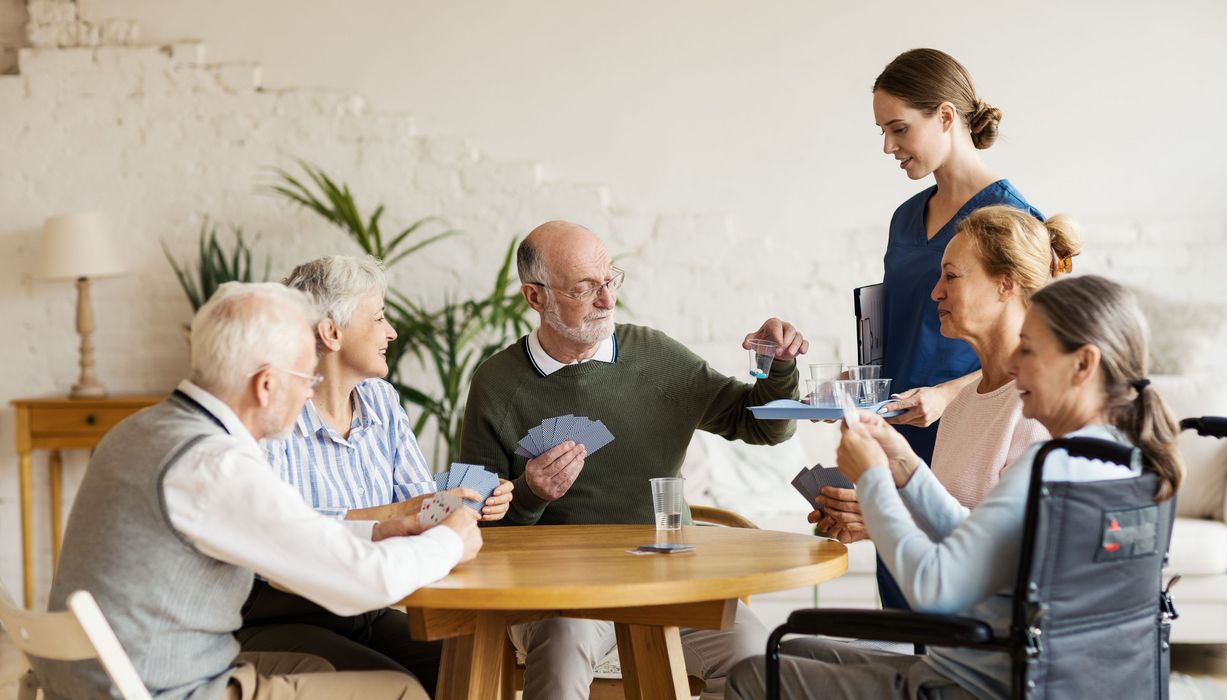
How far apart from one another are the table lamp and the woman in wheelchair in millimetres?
4029

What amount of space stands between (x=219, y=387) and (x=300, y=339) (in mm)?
141

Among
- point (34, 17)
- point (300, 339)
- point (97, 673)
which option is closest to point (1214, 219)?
point (300, 339)

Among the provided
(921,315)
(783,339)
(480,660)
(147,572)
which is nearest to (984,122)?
(921,315)

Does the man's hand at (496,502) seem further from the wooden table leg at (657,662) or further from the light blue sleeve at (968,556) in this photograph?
the light blue sleeve at (968,556)

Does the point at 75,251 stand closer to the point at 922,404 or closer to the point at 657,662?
the point at 657,662

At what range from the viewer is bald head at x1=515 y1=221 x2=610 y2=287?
107 inches

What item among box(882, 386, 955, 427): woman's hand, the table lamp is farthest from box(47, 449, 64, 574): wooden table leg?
box(882, 386, 955, 427): woman's hand

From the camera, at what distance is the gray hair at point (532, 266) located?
274 centimetres

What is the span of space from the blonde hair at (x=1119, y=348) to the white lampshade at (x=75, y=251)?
4279 millimetres

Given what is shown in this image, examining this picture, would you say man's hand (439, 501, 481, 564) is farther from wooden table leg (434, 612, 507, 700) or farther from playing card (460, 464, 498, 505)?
playing card (460, 464, 498, 505)

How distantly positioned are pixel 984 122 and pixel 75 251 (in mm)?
3810

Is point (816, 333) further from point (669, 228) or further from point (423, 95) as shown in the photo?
point (423, 95)

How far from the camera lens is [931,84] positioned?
266 centimetres

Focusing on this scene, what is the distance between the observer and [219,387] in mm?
1810
